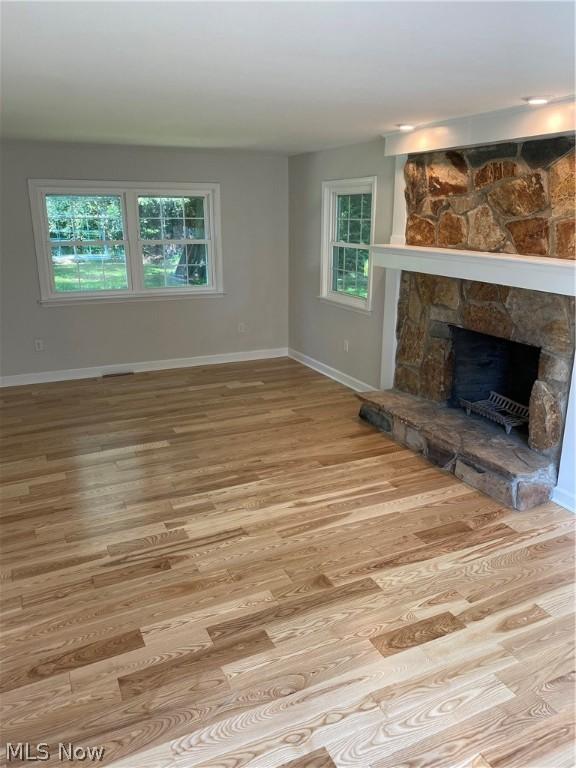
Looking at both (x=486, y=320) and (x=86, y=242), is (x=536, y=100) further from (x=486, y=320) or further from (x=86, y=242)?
(x=86, y=242)

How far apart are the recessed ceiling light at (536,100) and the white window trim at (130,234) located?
11.8ft

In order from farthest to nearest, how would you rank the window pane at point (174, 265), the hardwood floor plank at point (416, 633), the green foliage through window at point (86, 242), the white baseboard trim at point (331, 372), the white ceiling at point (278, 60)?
the window pane at point (174, 265)
the green foliage through window at point (86, 242)
the white baseboard trim at point (331, 372)
the hardwood floor plank at point (416, 633)
the white ceiling at point (278, 60)

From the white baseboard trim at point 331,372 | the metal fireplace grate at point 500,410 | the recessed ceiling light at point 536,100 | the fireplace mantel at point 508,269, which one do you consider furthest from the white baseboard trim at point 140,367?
the recessed ceiling light at point 536,100

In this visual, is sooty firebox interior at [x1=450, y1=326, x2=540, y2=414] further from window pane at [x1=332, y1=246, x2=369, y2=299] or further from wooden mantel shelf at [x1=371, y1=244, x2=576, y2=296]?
window pane at [x1=332, y1=246, x2=369, y2=299]

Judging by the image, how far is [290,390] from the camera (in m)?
5.30

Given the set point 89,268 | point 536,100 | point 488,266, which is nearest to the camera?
point 536,100

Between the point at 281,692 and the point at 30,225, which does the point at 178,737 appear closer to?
the point at 281,692

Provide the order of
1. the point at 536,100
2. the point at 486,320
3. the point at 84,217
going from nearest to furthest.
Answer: the point at 536,100 → the point at 486,320 → the point at 84,217

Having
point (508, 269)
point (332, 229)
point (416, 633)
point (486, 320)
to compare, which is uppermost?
point (332, 229)

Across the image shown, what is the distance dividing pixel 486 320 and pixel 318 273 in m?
2.47

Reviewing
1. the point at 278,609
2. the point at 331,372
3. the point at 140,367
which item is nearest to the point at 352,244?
the point at 331,372

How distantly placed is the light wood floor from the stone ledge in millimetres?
112

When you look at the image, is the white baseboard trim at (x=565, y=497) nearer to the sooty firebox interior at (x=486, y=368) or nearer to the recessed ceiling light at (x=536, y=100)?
the sooty firebox interior at (x=486, y=368)

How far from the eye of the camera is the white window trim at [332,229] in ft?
15.7
